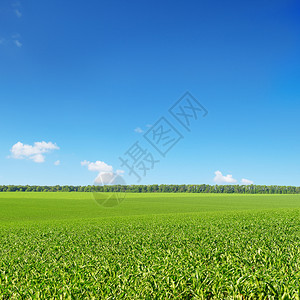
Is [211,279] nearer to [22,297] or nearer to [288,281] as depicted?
[288,281]

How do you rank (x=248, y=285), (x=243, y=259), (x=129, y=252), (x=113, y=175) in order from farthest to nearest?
(x=113, y=175) → (x=129, y=252) → (x=243, y=259) → (x=248, y=285)

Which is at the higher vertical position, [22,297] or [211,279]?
[211,279]

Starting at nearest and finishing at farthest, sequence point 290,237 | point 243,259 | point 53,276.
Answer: point 53,276, point 243,259, point 290,237

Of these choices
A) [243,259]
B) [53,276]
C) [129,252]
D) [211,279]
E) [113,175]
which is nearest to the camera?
[211,279]

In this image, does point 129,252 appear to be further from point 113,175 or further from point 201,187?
point 201,187

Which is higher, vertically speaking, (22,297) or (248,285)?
(248,285)

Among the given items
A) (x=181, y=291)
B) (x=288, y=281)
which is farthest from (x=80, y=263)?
(x=288, y=281)

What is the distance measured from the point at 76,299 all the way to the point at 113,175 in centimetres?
4317

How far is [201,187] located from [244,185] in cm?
3781

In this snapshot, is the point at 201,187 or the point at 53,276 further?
the point at 201,187

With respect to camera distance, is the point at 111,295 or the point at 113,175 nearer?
the point at 111,295

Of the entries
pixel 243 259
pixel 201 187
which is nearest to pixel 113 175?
pixel 243 259

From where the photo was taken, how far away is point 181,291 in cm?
580

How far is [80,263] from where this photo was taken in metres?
8.62
